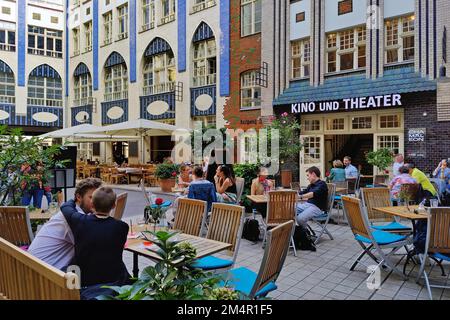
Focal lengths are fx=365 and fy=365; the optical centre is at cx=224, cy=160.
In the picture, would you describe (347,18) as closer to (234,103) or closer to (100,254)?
(234,103)

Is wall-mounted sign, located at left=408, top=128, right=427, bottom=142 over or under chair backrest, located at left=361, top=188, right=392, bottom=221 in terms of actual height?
over

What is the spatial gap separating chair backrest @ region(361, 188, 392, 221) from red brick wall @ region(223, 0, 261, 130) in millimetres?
10294

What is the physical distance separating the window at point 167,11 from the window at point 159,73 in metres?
1.81

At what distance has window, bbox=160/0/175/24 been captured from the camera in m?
20.4

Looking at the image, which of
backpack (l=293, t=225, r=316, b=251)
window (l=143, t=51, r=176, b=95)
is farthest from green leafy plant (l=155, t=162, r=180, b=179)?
window (l=143, t=51, r=176, b=95)

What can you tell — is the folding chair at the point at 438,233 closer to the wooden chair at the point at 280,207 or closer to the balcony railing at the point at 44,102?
the wooden chair at the point at 280,207

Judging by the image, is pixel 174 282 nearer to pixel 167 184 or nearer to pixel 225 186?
pixel 225 186

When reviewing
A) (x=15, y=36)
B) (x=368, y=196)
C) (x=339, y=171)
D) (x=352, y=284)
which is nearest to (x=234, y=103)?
(x=339, y=171)

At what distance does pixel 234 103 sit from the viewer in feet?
56.4

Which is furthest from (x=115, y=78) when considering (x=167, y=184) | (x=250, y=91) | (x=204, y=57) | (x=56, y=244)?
(x=56, y=244)

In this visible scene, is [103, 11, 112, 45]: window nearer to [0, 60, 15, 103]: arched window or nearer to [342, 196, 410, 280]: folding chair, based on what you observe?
[0, 60, 15, 103]: arched window

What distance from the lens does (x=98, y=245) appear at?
8.98ft
